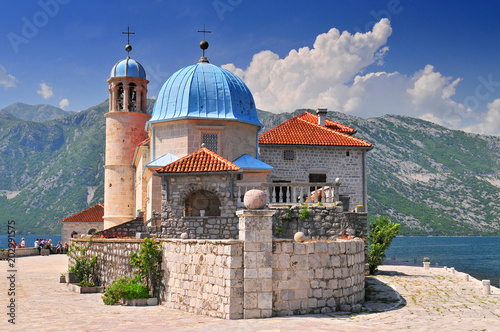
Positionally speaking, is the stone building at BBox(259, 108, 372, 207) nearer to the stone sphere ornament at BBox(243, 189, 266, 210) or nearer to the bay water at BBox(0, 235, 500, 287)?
the bay water at BBox(0, 235, 500, 287)

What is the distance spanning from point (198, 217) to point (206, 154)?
9.40 ft

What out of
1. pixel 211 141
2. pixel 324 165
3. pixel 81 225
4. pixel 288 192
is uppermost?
pixel 211 141

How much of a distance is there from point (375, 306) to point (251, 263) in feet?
15.1

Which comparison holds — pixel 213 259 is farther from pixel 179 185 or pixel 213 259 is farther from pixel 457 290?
pixel 457 290

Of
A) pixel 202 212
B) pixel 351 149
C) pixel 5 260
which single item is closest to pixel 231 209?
pixel 202 212

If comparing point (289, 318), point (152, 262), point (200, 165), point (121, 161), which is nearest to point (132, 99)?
point (121, 161)

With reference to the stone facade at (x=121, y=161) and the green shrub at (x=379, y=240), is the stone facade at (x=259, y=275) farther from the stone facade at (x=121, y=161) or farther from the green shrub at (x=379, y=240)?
the stone facade at (x=121, y=161)

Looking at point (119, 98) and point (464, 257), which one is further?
point (464, 257)

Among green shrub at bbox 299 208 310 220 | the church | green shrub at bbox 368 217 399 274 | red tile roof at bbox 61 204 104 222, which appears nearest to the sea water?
green shrub at bbox 368 217 399 274

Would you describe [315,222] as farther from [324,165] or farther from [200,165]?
[324,165]

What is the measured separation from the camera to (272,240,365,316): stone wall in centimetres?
1256

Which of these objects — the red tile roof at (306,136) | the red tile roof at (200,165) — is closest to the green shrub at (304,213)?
the red tile roof at (200,165)

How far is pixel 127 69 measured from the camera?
3716 cm

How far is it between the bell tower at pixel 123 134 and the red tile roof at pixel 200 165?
17019mm
